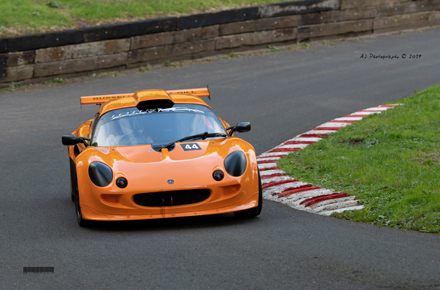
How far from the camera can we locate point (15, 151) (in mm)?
10422

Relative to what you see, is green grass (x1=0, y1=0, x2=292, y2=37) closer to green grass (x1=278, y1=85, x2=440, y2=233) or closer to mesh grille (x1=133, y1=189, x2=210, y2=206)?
green grass (x1=278, y1=85, x2=440, y2=233)

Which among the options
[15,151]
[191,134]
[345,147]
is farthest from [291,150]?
[15,151]

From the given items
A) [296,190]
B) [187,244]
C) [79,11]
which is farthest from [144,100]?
[79,11]

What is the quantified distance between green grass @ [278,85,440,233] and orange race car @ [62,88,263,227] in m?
1.21

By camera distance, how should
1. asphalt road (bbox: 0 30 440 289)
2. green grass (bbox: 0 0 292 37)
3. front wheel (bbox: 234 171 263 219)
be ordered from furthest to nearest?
1. green grass (bbox: 0 0 292 37)
2. front wheel (bbox: 234 171 263 219)
3. asphalt road (bbox: 0 30 440 289)

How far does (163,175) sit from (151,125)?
1.17 metres

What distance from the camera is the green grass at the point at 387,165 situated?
21.1ft

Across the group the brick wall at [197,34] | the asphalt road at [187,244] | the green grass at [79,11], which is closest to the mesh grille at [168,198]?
the asphalt road at [187,244]

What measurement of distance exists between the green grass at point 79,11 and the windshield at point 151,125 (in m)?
10.2

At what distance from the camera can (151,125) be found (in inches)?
280

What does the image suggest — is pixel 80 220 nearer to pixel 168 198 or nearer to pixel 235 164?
pixel 168 198

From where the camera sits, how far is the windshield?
22.9ft

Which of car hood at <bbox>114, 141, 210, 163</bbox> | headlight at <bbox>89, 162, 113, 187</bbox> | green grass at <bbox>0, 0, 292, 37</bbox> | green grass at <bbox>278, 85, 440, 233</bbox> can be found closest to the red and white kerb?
green grass at <bbox>278, 85, 440, 233</bbox>

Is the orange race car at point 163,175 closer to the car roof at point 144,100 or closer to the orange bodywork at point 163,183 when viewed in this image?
the orange bodywork at point 163,183
